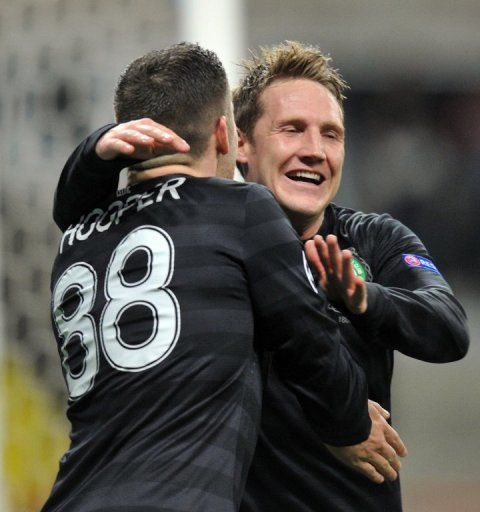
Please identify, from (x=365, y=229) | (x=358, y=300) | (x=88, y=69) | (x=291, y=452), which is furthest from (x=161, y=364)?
(x=88, y=69)

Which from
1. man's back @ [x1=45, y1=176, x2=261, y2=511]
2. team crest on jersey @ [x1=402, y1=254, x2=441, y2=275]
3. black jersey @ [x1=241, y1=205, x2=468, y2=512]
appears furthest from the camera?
team crest on jersey @ [x1=402, y1=254, x2=441, y2=275]

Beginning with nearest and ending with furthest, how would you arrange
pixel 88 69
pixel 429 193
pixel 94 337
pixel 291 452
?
1. pixel 94 337
2. pixel 291 452
3. pixel 88 69
4. pixel 429 193

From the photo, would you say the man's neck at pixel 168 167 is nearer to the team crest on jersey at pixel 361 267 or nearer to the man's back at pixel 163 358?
the man's back at pixel 163 358

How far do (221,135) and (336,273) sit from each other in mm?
378

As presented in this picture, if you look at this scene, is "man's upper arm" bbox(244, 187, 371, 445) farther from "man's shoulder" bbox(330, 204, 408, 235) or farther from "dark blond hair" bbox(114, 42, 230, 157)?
"man's shoulder" bbox(330, 204, 408, 235)

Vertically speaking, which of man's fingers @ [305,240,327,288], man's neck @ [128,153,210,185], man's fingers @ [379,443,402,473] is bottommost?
man's fingers @ [379,443,402,473]

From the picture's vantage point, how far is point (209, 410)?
215cm

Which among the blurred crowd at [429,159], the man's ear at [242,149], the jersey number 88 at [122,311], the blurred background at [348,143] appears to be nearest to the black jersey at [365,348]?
the jersey number 88 at [122,311]

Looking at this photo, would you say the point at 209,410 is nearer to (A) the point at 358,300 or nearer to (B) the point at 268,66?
(A) the point at 358,300

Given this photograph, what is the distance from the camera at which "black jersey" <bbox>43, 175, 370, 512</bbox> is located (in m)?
2.12

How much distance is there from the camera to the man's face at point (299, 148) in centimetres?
300

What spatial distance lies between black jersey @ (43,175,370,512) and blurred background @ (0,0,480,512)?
57.8 inches

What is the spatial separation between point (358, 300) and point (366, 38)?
337 inches

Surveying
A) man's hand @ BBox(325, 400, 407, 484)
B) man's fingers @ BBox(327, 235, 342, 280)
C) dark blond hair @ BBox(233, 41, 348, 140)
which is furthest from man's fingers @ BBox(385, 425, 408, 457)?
dark blond hair @ BBox(233, 41, 348, 140)
